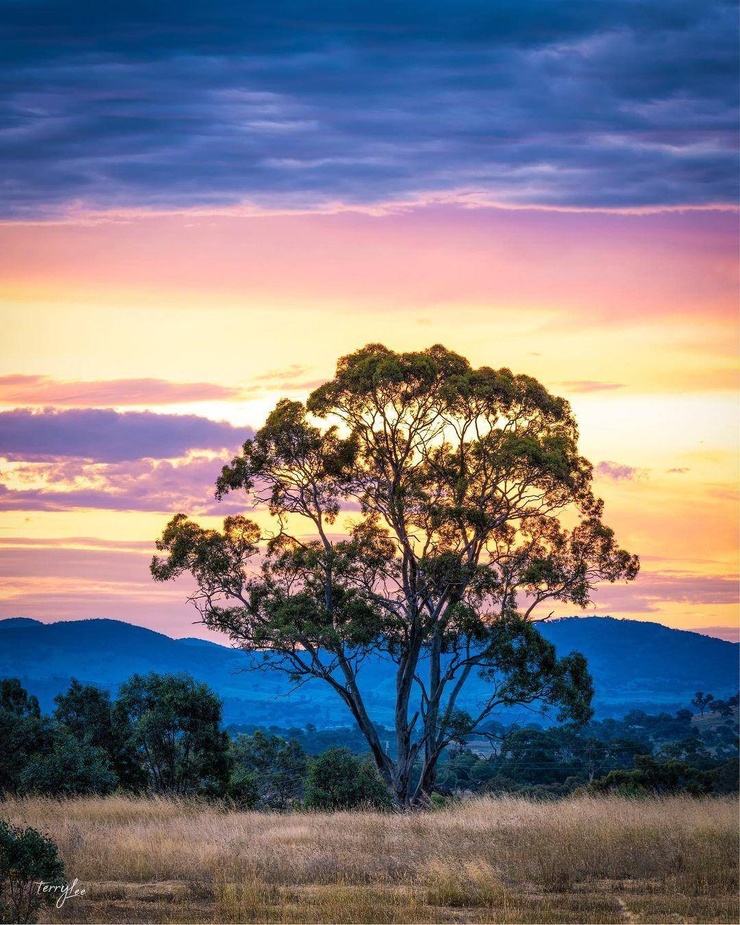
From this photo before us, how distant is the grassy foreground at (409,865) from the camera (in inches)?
615

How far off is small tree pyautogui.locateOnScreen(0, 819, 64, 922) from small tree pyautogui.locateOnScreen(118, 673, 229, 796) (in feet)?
51.3

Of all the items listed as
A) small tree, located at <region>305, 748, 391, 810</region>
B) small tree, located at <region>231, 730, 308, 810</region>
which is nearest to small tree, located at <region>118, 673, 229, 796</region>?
small tree, located at <region>305, 748, 391, 810</region>

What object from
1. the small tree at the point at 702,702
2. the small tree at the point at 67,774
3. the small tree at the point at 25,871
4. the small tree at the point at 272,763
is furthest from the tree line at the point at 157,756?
the small tree at the point at 702,702

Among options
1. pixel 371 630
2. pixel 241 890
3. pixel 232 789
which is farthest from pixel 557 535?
pixel 241 890

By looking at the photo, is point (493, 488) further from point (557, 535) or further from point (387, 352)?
point (387, 352)

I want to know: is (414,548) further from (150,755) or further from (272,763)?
(272,763)

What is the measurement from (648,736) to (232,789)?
6177 cm

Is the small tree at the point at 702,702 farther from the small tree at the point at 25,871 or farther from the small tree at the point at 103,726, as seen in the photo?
the small tree at the point at 25,871

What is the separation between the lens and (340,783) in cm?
3222

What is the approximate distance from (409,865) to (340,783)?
1500cm

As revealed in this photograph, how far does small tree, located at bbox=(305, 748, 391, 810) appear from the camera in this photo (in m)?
31.3

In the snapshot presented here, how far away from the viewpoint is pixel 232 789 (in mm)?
31875

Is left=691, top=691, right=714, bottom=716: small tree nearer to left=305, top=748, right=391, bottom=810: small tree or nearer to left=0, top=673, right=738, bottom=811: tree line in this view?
left=0, top=673, right=738, bottom=811: tree line

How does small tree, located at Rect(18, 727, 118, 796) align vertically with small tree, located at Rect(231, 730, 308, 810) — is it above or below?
above
